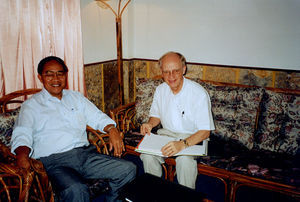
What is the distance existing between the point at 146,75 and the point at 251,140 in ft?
6.54

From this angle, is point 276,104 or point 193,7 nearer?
point 276,104

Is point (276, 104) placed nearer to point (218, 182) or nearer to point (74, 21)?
point (218, 182)

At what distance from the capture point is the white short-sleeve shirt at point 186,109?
1.93 metres

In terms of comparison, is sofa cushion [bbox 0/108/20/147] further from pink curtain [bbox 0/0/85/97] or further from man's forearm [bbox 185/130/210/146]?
man's forearm [bbox 185/130/210/146]

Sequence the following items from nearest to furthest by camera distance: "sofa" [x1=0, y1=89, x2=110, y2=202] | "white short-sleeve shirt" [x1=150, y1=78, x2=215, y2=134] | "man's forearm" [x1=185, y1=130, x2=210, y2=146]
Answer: "sofa" [x1=0, y1=89, x2=110, y2=202], "man's forearm" [x1=185, y1=130, x2=210, y2=146], "white short-sleeve shirt" [x1=150, y1=78, x2=215, y2=134]

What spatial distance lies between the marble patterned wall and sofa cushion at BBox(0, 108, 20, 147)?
1278mm

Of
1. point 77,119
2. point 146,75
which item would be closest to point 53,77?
point 77,119

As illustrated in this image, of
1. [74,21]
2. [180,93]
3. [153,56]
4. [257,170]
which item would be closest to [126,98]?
[153,56]

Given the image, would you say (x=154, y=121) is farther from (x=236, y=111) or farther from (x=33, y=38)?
(x=33, y=38)

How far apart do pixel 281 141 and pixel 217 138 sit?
22.6 inches

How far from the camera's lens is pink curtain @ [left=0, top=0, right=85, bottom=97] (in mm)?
1953

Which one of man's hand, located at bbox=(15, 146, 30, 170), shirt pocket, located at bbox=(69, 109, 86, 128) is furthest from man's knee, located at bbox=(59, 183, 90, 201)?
shirt pocket, located at bbox=(69, 109, 86, 128)

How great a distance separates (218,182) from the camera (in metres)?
2.42

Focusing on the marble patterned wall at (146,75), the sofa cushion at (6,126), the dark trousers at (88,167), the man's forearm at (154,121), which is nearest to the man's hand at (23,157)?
the dark trousers at (88,167)
